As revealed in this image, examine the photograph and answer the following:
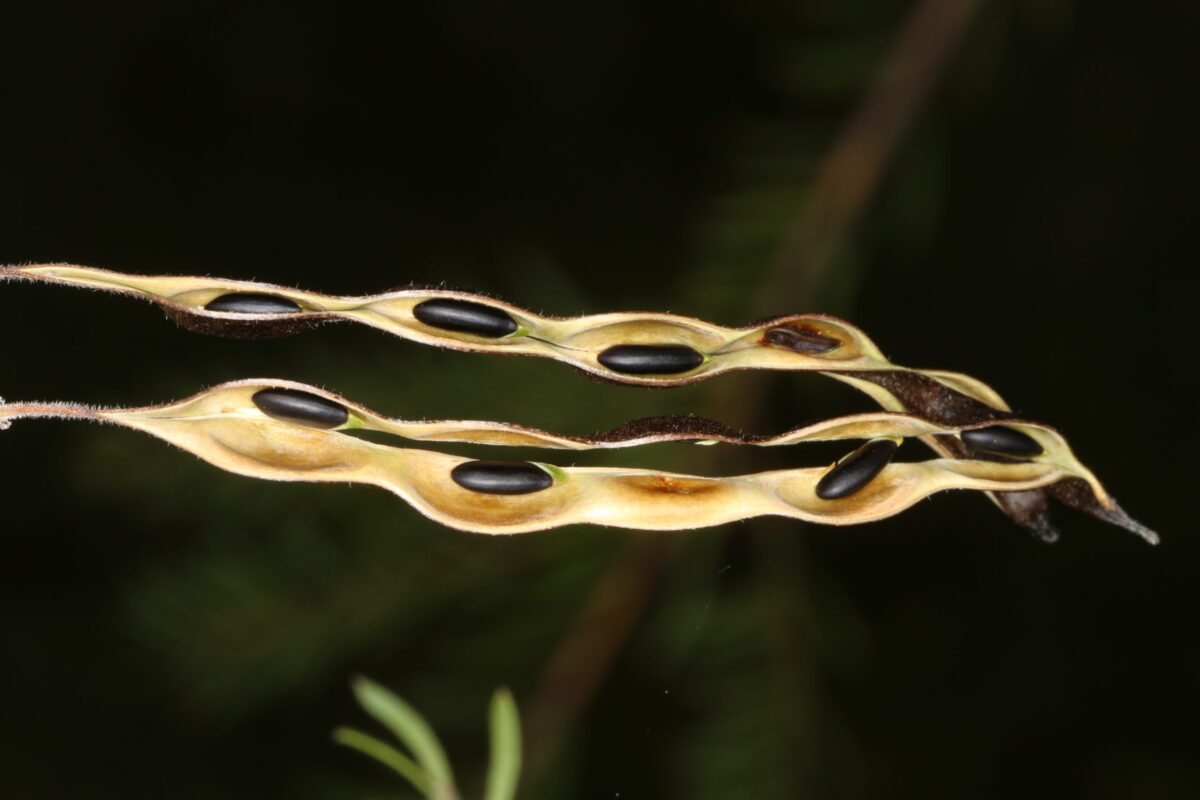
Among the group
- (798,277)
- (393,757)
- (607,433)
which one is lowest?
(393,757)

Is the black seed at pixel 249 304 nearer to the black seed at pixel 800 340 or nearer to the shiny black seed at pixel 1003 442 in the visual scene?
the black seed at pixel 800 340

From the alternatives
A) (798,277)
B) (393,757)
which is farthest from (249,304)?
(798,277)

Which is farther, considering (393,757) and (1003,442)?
(1003,442)

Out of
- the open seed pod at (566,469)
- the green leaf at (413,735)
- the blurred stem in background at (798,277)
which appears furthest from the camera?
the blurred stem in background at (798,277)

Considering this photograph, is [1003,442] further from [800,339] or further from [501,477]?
[501,477]

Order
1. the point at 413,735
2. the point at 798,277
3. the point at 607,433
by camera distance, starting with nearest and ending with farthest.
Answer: the point at 413,735, the point at 607,433, the point at 798,277

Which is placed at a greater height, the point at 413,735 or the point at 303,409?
the point at 303,409

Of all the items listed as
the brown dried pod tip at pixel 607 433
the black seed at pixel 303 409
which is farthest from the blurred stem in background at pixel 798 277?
the black seed at pixel 303 409

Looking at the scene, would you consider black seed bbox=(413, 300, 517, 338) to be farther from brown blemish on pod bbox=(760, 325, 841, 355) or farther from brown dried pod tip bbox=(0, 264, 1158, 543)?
brown blemish on pod bbox=(760, 325, 841, 355)

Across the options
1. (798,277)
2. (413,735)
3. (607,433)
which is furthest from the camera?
(798,277)
